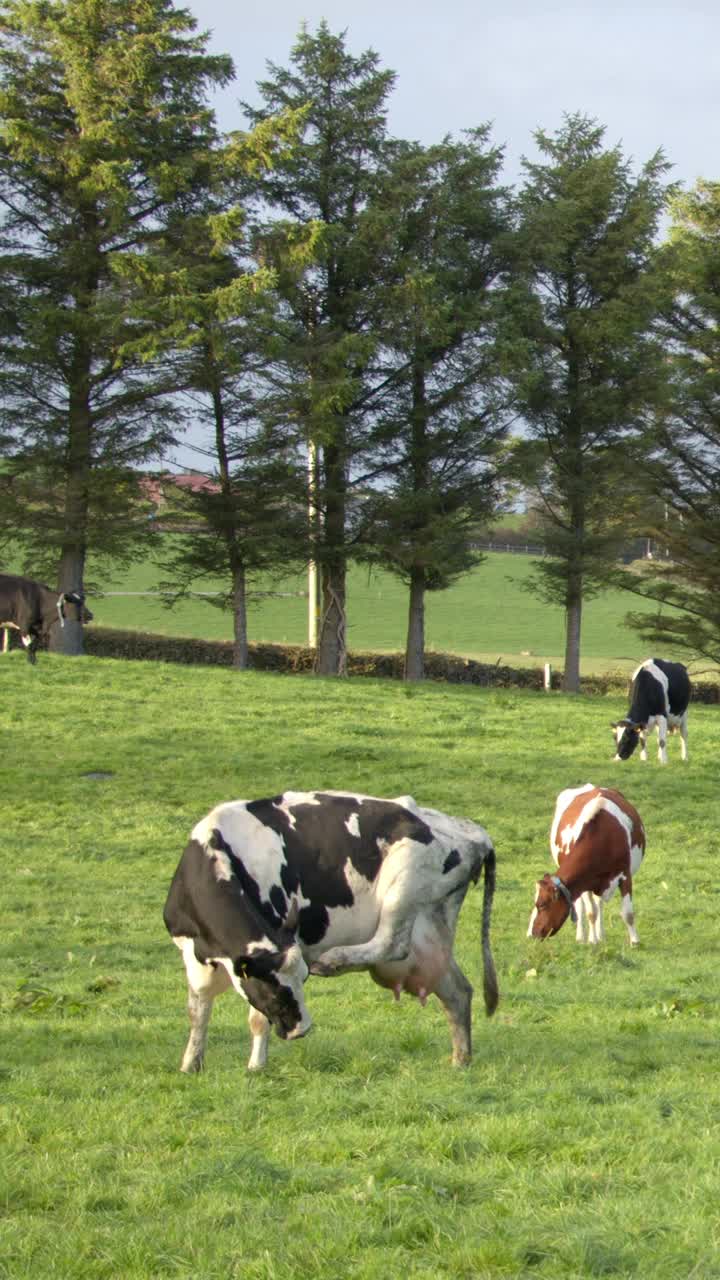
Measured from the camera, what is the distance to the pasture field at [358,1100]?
234 inches

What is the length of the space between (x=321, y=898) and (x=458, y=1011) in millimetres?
A: 1121

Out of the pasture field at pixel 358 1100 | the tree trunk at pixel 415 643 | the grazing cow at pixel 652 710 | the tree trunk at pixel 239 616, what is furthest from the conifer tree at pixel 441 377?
the pasture field at pixel 358 1100

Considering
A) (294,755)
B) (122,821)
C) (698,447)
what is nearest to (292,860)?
(122,821)

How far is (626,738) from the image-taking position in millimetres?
25297

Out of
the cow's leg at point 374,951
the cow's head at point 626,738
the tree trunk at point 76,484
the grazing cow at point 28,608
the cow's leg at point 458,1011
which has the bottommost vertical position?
the cow's leg at point 458,1011

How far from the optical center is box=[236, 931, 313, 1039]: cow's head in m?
8.52

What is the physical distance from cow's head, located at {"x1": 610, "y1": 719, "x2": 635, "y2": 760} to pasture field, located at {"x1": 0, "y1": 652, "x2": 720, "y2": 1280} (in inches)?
172

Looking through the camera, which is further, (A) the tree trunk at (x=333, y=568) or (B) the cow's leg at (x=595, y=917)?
(A) the tree trunk at (x=333, y=568)

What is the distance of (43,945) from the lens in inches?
555

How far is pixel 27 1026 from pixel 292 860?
107 inches

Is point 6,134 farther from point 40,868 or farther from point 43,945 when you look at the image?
point 43,945

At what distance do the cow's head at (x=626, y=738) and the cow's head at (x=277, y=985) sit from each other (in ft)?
56.6

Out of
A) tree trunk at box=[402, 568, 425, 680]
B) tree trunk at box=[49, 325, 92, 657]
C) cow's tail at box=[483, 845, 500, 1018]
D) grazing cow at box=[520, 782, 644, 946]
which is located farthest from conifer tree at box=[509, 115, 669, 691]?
cow's tail at box=[483, 845, 500, 1018]

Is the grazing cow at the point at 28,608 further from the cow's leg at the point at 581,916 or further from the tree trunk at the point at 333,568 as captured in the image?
the cow's leg at the point at 581,916
